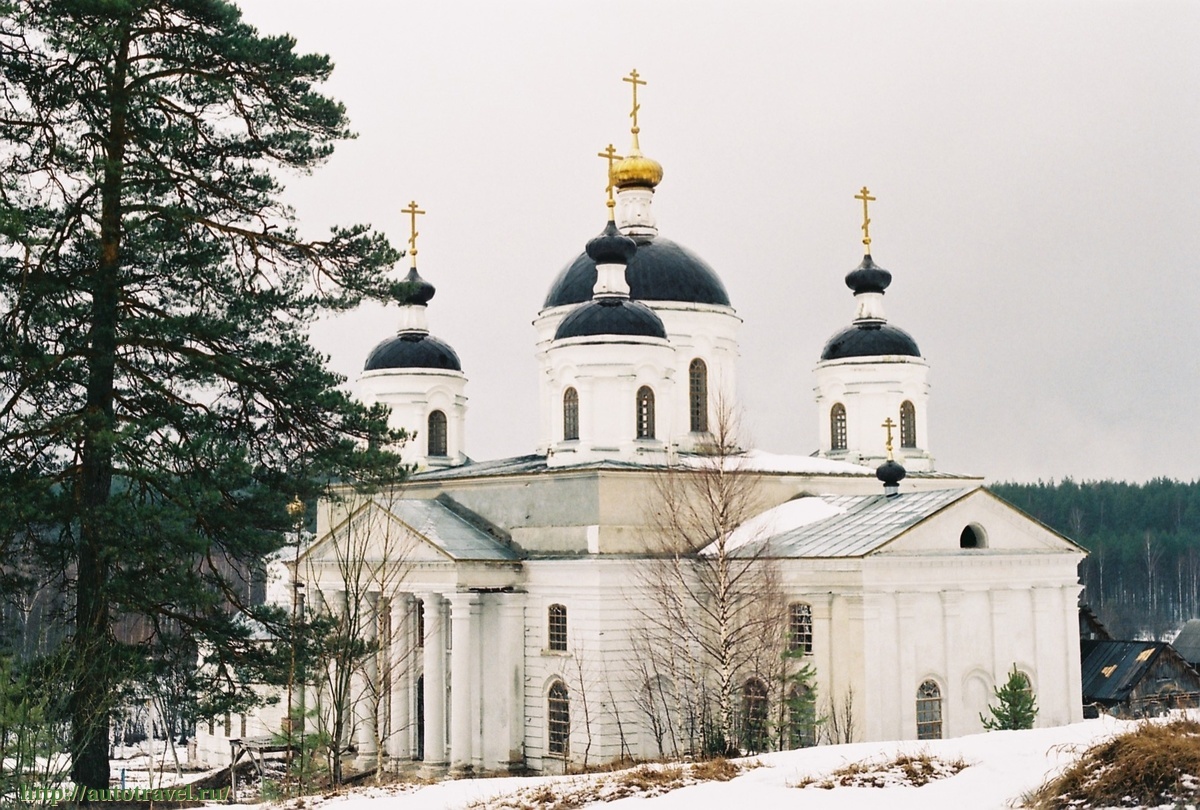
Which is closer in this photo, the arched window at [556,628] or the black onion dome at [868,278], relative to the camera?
the arched window at [556,628]

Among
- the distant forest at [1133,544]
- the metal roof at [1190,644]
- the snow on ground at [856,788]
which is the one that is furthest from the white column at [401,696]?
the distant forest at [1133,544]

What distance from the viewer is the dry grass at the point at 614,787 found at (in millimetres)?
11352

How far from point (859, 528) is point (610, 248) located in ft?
26.1

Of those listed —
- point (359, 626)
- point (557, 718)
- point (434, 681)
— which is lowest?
point (557, 718)

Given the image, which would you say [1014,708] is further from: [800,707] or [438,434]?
[438,434]

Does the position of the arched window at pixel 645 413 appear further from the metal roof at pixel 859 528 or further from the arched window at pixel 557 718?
the arched window at pixel 557 718

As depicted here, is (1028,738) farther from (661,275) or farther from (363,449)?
(661,275)

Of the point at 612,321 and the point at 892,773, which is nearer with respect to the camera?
the point at 892,773

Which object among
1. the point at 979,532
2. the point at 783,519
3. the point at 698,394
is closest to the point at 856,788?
the point at 979,532

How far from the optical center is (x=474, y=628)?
26.6 metres

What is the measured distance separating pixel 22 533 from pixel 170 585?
1.85 meters

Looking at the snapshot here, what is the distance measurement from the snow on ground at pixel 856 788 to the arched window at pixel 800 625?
10329 mm

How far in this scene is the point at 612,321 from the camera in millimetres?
26797

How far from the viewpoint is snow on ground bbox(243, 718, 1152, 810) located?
964 cm
